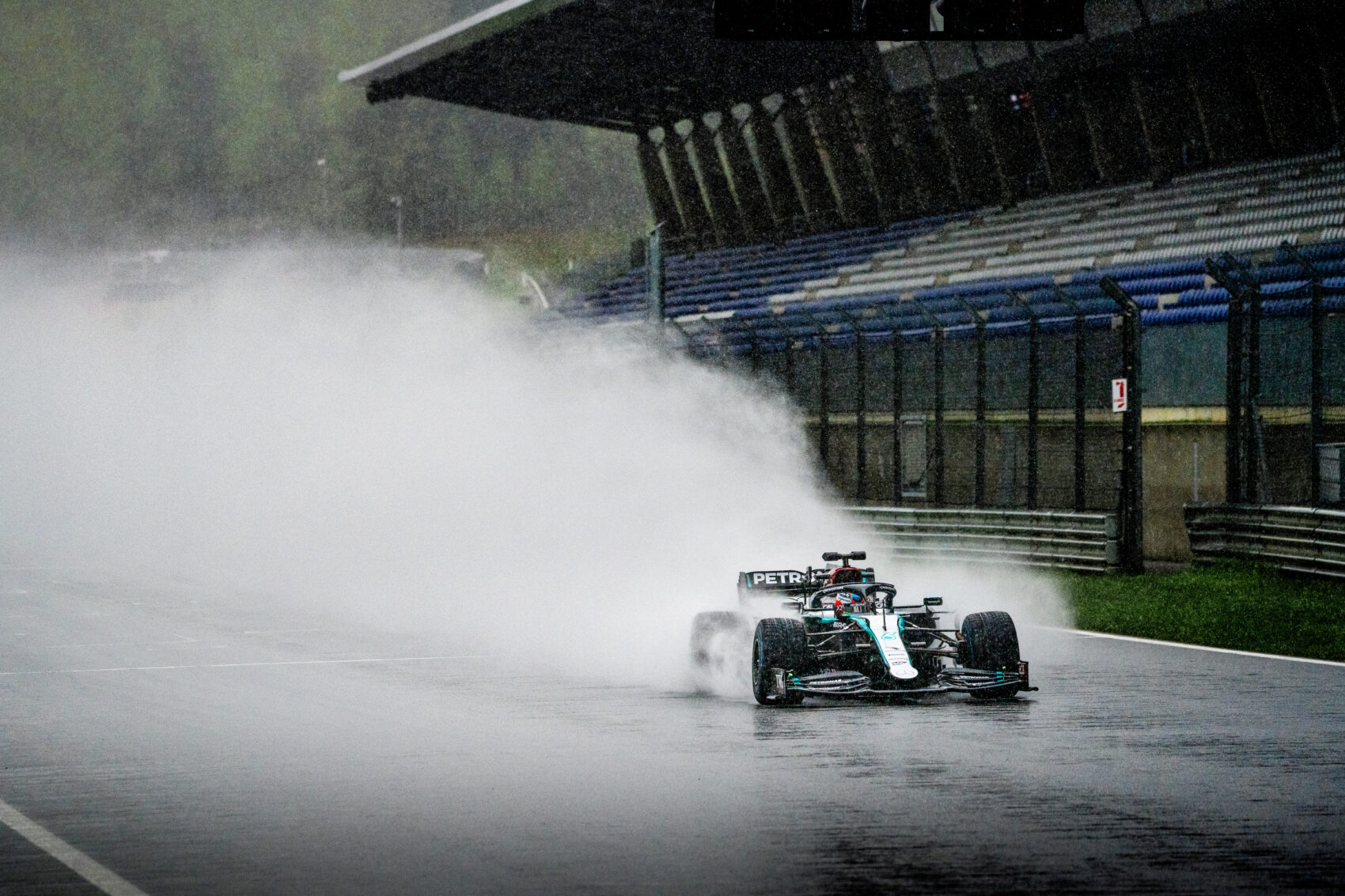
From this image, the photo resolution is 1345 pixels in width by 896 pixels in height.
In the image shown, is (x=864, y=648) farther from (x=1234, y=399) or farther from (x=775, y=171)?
(x=775, y=171)

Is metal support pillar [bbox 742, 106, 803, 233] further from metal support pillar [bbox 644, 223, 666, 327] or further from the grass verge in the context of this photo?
the grass verge

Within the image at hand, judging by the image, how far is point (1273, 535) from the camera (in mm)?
21750

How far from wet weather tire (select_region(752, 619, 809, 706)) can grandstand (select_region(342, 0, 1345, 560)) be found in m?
10.9

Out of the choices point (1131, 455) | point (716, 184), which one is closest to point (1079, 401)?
point (1131, 455)

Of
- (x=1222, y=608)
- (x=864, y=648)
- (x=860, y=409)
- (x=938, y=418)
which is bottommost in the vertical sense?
(x=1222, y=608)

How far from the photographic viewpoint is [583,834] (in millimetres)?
8141

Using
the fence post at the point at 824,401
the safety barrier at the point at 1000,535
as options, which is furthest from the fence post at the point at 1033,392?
the fence post at the point at 824,401

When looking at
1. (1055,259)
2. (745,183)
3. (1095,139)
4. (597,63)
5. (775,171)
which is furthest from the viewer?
(745,183)

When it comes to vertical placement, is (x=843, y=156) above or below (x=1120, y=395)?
above

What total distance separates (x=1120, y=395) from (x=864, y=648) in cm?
1212

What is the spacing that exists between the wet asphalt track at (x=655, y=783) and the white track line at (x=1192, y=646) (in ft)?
1.27

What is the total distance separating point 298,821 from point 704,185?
4191cm

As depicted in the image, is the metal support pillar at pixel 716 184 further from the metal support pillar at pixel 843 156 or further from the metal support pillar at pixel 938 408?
the metal support pillar at pixel 938 408

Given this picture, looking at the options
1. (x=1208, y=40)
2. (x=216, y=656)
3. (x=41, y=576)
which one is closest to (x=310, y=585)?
(x=41, y=576)
